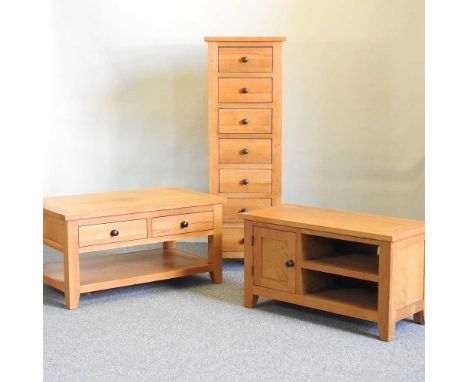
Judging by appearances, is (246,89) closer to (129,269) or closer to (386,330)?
(129,269)

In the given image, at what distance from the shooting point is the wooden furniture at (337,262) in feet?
9.37

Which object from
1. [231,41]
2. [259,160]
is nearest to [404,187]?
[259,160]

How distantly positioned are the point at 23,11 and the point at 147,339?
8.32 ft

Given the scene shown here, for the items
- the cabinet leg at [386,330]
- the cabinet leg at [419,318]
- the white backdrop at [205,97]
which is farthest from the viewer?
the white backdrop at [205,97]

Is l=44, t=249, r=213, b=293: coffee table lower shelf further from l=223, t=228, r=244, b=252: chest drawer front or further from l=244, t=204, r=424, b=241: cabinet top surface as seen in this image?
l=244, t=204, r=424, b=241: cabinet top surface

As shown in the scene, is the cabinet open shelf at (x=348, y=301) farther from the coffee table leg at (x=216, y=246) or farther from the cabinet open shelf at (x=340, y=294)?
the coffee table leg at (x=216, y=246)

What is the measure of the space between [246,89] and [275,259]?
1.23m

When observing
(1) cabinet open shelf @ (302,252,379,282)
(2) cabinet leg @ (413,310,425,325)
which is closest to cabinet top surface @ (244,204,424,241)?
(1) cabinet open shelf @ (302,252,379,282)

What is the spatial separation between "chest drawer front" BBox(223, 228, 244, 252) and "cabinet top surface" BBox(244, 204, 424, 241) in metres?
0.67

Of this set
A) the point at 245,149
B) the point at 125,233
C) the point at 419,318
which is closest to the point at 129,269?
the point at 125,233

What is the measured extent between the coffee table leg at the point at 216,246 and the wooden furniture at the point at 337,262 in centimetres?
42

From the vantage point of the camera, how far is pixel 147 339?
115 inches

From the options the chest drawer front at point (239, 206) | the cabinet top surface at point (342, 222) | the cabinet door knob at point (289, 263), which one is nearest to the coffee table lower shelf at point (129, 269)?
the chest drawer front at point (239, 206)
